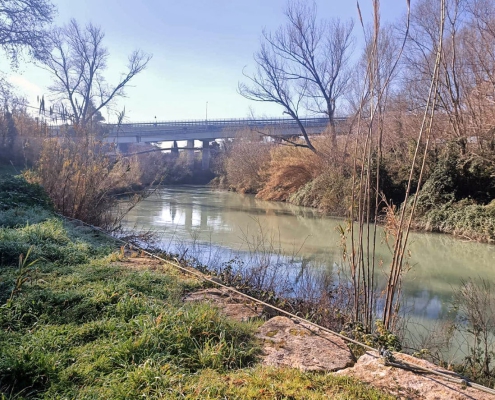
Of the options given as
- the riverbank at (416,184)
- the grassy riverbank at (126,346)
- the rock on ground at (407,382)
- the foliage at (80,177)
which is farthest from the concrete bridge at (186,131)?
the rock on ground at (407,382)

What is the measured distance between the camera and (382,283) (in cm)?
636

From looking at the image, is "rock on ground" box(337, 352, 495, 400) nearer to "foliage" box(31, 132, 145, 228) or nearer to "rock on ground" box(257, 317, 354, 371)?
"rock on ground" box(257, 317, 354, 371)

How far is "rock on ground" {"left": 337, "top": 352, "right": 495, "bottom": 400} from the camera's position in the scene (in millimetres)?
1998

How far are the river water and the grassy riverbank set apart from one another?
1888 millimetres

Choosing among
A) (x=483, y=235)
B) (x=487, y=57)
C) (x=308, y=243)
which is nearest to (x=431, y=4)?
(x=487, y=57)

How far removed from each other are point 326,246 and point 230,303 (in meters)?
6.90

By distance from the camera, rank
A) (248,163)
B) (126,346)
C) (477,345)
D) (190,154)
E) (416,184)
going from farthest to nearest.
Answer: (190,154), (248,163), (416,184), (477,345), (126,346)

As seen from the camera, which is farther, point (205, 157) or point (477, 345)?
point (205, 157)

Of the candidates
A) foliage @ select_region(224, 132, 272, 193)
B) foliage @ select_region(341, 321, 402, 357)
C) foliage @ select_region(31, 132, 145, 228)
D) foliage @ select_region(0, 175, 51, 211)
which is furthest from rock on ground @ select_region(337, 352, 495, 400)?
foliage @ select_region(224, 132, 272, 193)

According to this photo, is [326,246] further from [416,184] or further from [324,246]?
[416,184]

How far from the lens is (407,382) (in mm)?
2119

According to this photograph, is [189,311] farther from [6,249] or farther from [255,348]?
[6,249]

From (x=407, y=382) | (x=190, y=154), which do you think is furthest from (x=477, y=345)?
(x=190, y=154)

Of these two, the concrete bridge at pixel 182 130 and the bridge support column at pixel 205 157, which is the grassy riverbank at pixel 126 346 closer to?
the concrete bridge at pixel 182 130
